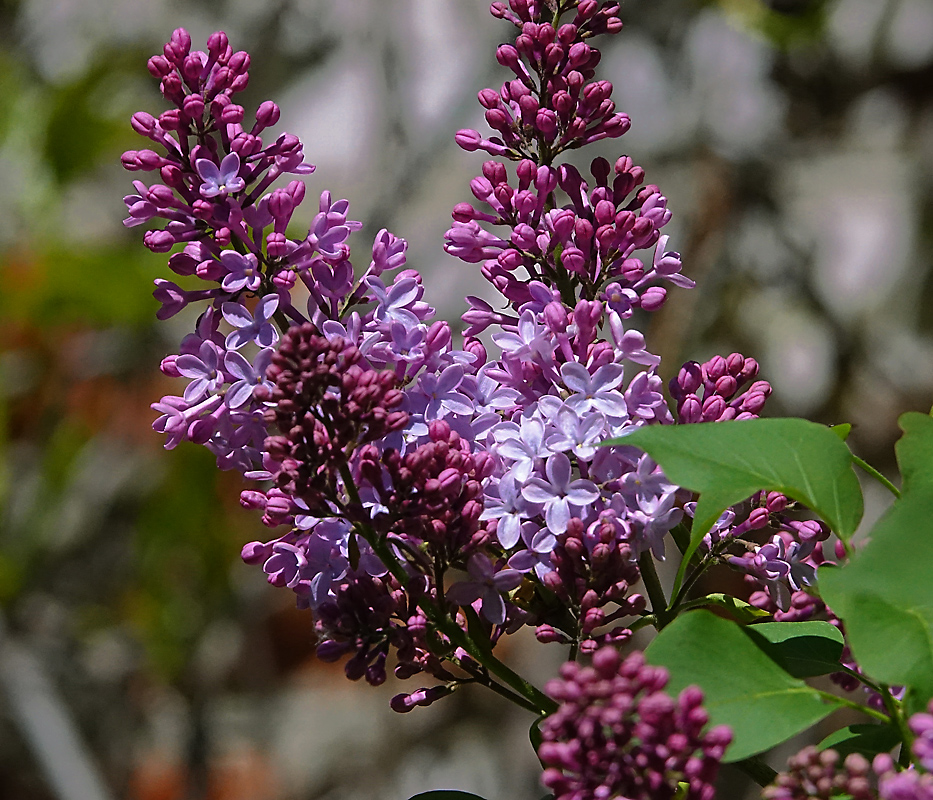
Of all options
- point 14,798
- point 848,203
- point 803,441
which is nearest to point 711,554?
point 803,441

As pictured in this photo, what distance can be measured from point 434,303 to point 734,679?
1888mm

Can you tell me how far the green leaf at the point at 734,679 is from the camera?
15.4 inches

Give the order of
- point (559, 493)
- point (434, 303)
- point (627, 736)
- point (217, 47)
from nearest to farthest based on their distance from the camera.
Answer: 1. point (627, 736)
2. point (559, 493)
3. point (217, 47)
4. point (434, 303)

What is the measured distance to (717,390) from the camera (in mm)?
542

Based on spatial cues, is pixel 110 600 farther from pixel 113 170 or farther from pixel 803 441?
pixel 803 441

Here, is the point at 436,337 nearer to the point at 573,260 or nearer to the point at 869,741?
the point at 573,260

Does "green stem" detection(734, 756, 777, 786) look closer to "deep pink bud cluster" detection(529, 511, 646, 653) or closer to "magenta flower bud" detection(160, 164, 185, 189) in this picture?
"deep pink bud cluster" detection(529, 511, 646, 653)

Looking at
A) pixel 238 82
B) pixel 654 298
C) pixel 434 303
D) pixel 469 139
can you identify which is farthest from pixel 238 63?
pixel 434 303

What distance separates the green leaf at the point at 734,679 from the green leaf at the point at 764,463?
5 centimetres

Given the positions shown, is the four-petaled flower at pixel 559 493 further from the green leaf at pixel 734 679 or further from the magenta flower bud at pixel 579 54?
the magenta flower bud at pixel 579 54

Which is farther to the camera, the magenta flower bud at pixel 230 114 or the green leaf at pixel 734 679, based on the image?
the magenta flower bud at pixel 230 114

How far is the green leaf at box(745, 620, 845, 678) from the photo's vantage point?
458 mm

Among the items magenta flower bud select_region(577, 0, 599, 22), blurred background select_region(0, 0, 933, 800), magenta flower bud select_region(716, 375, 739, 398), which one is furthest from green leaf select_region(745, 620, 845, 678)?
blurred background select_region(0, 0, 933, 800)

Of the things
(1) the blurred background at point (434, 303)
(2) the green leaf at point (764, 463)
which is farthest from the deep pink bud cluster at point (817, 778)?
(1) the blurred background at point (434, 303)
